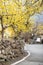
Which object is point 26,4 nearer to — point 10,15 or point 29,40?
point 10,15

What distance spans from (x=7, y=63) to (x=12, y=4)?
3697 millimetres

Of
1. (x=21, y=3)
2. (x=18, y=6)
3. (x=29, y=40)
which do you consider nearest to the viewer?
(x=18, y=6)

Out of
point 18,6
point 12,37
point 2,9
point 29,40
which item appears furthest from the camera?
point 29,40

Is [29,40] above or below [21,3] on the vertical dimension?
below

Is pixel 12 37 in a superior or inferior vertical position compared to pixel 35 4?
inferior

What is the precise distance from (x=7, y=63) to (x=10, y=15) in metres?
3.05

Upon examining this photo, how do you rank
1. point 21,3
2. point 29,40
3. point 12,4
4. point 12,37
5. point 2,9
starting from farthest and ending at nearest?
point 29,40
point 12,37
point 21,3
point 12,4
point 2,9

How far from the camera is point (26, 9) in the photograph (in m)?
21.3

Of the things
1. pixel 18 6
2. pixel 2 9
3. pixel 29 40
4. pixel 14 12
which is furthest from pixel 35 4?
pixel 29 40

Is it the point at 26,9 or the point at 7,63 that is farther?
the point at 26,9

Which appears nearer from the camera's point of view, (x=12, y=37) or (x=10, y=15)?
(x=10, y=15)

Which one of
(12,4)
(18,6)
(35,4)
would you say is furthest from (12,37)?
(12,4)

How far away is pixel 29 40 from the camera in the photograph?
62719mm

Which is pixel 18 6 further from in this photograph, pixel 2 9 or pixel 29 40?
pixel 29 40
